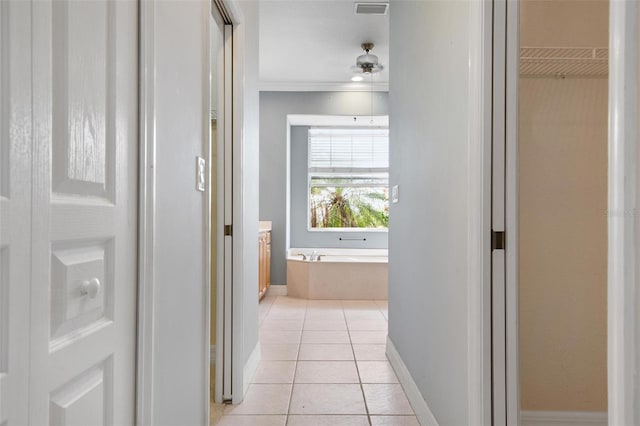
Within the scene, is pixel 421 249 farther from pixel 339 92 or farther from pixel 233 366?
pixel 339 92

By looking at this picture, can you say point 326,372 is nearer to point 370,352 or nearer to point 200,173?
point 370,352

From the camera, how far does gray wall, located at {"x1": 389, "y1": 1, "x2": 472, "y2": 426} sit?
1.60m

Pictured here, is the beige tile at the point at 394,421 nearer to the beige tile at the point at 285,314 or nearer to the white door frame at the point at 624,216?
the white door frame at the point at 624,216

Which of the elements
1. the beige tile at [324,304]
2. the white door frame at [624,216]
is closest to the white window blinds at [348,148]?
the beige tile at [324,304]

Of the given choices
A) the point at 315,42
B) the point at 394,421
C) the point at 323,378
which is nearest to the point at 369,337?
the point at 323,378

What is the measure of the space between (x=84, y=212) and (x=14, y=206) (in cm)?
20

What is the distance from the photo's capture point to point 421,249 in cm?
220

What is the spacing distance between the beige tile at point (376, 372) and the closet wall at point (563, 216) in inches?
31.1

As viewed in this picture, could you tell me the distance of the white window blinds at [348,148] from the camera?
Result: 6.40 m

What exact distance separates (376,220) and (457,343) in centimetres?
484

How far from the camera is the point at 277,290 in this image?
18.6 ft

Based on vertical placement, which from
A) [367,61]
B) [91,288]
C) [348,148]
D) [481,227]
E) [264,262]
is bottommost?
[264,262]

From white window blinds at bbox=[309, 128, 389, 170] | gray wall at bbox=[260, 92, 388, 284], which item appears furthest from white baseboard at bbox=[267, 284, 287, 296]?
white window blinds at bbox=[309, 128, 389, 170]

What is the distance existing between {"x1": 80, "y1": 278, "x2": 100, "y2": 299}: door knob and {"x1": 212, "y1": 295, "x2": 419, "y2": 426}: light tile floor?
4.72 feet
